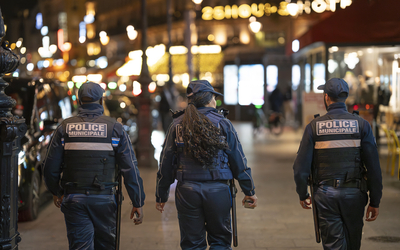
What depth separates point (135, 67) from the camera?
33281mm

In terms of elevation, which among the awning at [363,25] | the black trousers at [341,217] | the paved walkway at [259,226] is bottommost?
the paved walkway at [259,226]

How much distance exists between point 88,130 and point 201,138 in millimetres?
981

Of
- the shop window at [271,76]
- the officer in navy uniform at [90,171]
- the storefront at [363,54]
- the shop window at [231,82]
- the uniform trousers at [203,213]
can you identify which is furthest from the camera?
the shop window at [231,82]

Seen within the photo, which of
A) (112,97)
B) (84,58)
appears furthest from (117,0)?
(112,97)

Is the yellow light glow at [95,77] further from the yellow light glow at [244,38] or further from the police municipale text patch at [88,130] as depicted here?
the police municipale text patch at [88,130]

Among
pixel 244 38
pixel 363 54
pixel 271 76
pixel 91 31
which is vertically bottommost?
pixel 271 76

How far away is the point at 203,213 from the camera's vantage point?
3848 mm

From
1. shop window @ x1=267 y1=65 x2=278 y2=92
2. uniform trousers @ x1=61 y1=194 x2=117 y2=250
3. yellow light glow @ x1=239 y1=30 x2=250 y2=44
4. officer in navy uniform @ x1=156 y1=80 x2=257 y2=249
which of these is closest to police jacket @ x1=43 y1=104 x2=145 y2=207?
uniform trousers @ x1=61 y1=194 x2=117 y2=250

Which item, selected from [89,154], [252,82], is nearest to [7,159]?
[89,154]

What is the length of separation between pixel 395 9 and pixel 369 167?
9207 mm

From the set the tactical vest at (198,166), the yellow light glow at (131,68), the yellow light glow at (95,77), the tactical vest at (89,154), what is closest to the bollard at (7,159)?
the tactical vest at (89,154)

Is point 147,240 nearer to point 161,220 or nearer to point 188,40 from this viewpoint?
point 161,220

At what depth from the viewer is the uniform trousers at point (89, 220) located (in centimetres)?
386

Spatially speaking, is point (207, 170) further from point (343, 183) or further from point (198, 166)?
point (343, 183)
